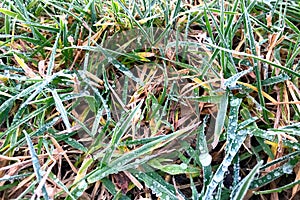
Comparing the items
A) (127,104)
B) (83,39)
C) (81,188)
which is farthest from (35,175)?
(83,39)

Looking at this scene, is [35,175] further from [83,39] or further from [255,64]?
[255,64]

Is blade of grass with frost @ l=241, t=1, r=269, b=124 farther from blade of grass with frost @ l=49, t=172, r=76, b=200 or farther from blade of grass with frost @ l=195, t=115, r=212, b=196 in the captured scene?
blade of grass with frost @ l=49, t=172, r=76, b=200

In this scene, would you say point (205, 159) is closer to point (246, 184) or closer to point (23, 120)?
point (246, 184)

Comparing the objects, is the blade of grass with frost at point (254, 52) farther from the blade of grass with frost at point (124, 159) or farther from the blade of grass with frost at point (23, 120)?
the blade of grass with frost at point (23, 120)

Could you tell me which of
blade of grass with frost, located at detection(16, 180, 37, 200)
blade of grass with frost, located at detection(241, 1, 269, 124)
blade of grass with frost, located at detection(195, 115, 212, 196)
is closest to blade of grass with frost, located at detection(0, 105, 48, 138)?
blade of grass with frost, located at detection(16, 180, 37, 200)

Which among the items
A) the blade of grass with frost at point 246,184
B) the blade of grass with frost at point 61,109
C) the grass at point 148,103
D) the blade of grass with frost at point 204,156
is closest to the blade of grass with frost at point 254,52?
the grass at point 148,103

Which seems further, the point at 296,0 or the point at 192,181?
the point at 296,0

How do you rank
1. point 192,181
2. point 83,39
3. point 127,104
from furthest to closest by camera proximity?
point 83,39, point 127,104, point 192,181
